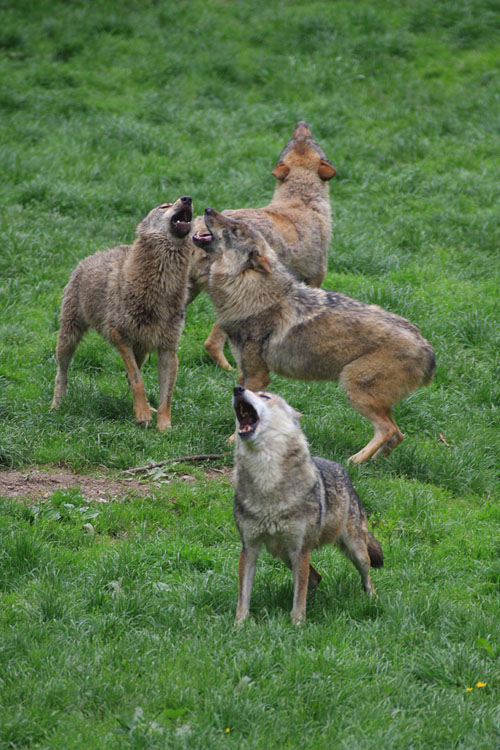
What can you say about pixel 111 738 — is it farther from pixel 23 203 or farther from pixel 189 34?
pixel 189 34

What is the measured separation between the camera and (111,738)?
3.85 m

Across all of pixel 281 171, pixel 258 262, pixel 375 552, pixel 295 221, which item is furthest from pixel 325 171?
pixel 375 552

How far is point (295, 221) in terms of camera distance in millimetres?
9703

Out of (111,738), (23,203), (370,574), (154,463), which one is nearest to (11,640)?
(111,738)

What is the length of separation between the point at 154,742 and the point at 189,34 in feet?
49.5

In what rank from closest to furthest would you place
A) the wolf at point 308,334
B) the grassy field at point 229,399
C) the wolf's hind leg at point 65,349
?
the grassy field at point 229,399, the wolf at point 308,334, the wolf's hind leg at point 65,349

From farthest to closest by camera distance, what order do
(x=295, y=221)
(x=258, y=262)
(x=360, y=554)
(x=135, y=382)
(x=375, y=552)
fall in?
(x=295, y=221) < (x=135, y=382) < (x=258, y=262) < (x=375, y=552) < (x=360, y=554)

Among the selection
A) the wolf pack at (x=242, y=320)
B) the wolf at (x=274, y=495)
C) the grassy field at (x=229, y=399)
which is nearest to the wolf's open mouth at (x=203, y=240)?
the wolf pack at (x=242, y=320)

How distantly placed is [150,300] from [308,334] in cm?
158

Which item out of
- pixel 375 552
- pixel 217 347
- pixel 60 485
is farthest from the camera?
pixel 217 347

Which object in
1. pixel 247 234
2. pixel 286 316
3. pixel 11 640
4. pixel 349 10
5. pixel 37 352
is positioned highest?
pixel 349 10

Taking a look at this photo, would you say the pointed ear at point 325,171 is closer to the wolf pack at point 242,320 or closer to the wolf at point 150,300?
the wolf pack at point 242,320

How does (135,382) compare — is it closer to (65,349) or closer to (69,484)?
(65,349)

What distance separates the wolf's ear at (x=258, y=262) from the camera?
755 centimetres
